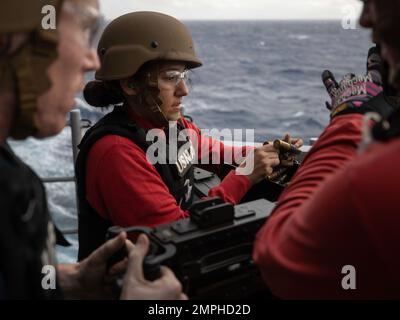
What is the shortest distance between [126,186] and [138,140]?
0.76 feet

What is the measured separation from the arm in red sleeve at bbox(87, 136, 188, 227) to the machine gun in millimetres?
352

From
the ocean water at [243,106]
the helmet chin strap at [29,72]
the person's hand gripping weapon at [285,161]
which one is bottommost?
the ocean water at [243,106]

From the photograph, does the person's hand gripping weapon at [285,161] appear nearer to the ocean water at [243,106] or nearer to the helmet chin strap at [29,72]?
the ocean water at [243,106]

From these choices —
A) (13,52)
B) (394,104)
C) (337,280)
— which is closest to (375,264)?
(337,280)

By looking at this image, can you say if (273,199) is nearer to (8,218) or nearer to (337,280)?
(337,280)

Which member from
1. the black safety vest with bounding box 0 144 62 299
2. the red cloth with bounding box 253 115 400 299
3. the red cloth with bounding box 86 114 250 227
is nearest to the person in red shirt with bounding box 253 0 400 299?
the red cloth with bounding box 253 115 400 299

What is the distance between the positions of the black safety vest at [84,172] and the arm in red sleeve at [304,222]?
0.93 metres

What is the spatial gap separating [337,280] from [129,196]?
3.37ft

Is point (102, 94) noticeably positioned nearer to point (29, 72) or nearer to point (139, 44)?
point (139, 44)

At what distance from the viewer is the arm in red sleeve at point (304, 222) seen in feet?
2.94

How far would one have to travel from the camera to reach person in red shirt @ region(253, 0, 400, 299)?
78cm

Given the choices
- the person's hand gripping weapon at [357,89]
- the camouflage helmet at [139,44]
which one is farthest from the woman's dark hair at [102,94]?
the person's hand gripping weapon at [357,89]

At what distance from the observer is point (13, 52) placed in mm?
985

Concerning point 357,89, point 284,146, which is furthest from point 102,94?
point 357,89
